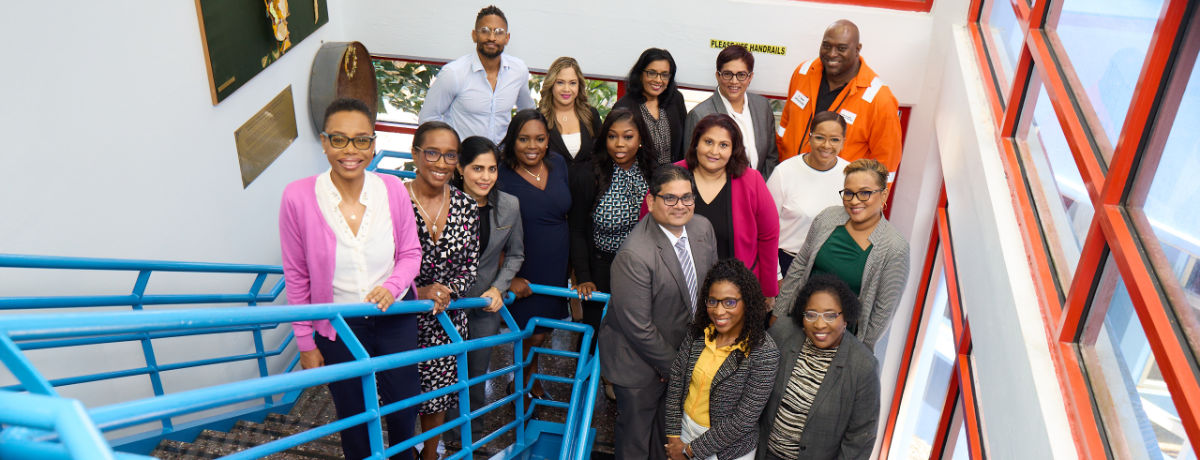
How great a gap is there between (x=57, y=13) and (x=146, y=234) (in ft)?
3.31

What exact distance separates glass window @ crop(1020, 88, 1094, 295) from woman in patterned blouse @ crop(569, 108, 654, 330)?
67.6 inches

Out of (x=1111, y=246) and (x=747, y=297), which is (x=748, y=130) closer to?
(x=747, y=297)

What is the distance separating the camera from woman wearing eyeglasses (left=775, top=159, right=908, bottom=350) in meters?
3.54

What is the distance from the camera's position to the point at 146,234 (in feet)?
12.2

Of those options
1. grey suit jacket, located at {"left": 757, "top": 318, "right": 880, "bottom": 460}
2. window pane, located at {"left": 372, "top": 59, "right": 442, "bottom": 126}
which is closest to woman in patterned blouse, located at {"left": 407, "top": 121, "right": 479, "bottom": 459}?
grey suit jacket, located at {"left": 757, "top": 318, "right": 880, "bottom": 460}

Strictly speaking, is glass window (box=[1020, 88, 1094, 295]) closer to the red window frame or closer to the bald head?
the red window frame

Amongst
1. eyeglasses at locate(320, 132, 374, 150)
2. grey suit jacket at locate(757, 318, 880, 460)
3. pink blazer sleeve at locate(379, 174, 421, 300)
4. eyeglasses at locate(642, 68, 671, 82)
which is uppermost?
eyeglasses at locate(642, 68, 671, 82)

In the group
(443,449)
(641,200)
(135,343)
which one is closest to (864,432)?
(641,200)

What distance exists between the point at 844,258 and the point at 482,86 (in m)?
2.55

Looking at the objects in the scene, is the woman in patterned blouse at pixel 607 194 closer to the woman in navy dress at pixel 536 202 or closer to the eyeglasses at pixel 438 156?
the woman in navy dress at pixel 536 202

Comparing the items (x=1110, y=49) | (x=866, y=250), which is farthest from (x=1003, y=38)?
(x=1110, y=49)

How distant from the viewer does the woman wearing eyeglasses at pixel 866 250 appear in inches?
139

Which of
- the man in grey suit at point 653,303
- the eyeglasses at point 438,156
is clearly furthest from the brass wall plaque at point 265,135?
the man in grey suit at point 653,303

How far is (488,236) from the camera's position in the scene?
3.73m
